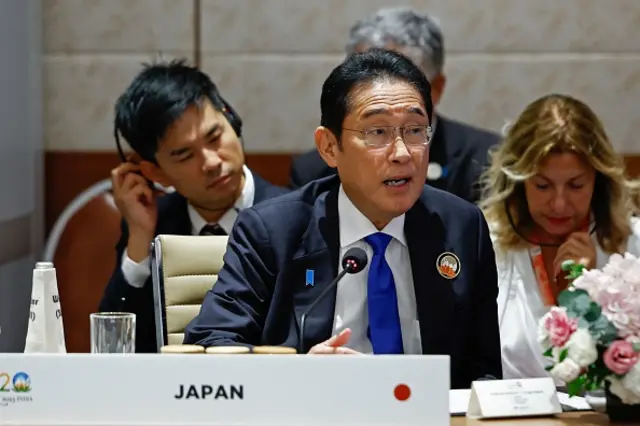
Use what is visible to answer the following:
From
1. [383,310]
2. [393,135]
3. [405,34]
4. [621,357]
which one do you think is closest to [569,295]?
[621,357]

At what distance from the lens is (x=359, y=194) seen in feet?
8.40

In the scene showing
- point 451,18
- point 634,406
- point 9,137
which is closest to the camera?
point 634,406

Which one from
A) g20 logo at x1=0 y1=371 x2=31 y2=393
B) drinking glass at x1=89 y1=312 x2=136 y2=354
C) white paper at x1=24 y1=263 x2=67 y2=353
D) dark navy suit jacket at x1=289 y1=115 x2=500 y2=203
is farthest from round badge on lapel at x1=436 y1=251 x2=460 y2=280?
dark navy suit jacket at x1=289 y1=115 x2=500 y2=203

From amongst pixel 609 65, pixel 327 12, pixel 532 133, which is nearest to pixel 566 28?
pixel 609 65

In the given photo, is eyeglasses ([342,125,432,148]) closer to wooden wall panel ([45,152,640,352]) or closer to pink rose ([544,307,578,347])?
pink rose ([544,307,578,347])

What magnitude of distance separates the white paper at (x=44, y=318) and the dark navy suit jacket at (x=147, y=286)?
85 cm

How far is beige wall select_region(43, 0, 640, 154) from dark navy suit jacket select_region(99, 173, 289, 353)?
96 cm

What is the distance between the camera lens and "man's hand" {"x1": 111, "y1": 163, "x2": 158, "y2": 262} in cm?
336

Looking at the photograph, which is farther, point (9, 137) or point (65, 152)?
point (65, 152)

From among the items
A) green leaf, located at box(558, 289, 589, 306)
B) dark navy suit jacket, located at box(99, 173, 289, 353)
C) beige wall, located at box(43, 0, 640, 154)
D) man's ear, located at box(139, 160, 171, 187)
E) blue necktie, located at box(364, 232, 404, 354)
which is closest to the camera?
green leaf, located at box(558, 289, 589, 306)

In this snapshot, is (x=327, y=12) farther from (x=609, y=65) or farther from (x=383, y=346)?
(x=383, y=346)

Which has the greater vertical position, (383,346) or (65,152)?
(65,152)

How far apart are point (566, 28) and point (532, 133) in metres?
1.28

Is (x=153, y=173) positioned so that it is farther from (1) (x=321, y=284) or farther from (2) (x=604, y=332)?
(2) (x=604, y=332)
